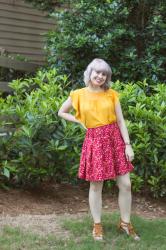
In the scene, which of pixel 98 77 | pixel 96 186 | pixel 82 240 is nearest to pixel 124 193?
pixel 96 186

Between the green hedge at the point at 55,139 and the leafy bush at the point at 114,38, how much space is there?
1903mm

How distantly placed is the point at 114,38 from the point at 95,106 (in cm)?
390

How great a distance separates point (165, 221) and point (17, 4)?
7.28 metres

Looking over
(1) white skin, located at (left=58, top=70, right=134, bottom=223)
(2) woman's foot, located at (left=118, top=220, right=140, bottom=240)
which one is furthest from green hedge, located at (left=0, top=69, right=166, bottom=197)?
(2) woman's foot, located at (left=118, top=220, right=140, bottom=240)

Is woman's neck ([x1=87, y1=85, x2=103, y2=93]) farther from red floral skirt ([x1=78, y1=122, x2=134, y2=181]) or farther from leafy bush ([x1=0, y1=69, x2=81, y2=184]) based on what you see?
leafy bush ([x1=0, y1=69, x2=81, y2=184])

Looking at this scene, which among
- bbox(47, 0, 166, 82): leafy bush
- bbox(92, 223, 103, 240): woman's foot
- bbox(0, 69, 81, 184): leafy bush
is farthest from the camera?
bbox(47, 0, 166, 82): leafy bush

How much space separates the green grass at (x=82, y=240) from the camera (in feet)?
16.5

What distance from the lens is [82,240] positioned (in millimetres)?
5203

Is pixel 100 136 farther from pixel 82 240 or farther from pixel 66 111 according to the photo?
pixel 82 240

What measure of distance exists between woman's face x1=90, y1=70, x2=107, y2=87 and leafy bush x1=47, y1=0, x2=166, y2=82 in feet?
12.1

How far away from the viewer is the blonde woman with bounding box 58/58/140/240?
510cm

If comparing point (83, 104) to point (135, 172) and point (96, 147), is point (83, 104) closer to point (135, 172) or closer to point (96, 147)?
point (96, 147)

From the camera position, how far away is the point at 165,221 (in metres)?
6.17

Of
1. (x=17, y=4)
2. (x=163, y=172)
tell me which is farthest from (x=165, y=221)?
(x=17, y=4)
